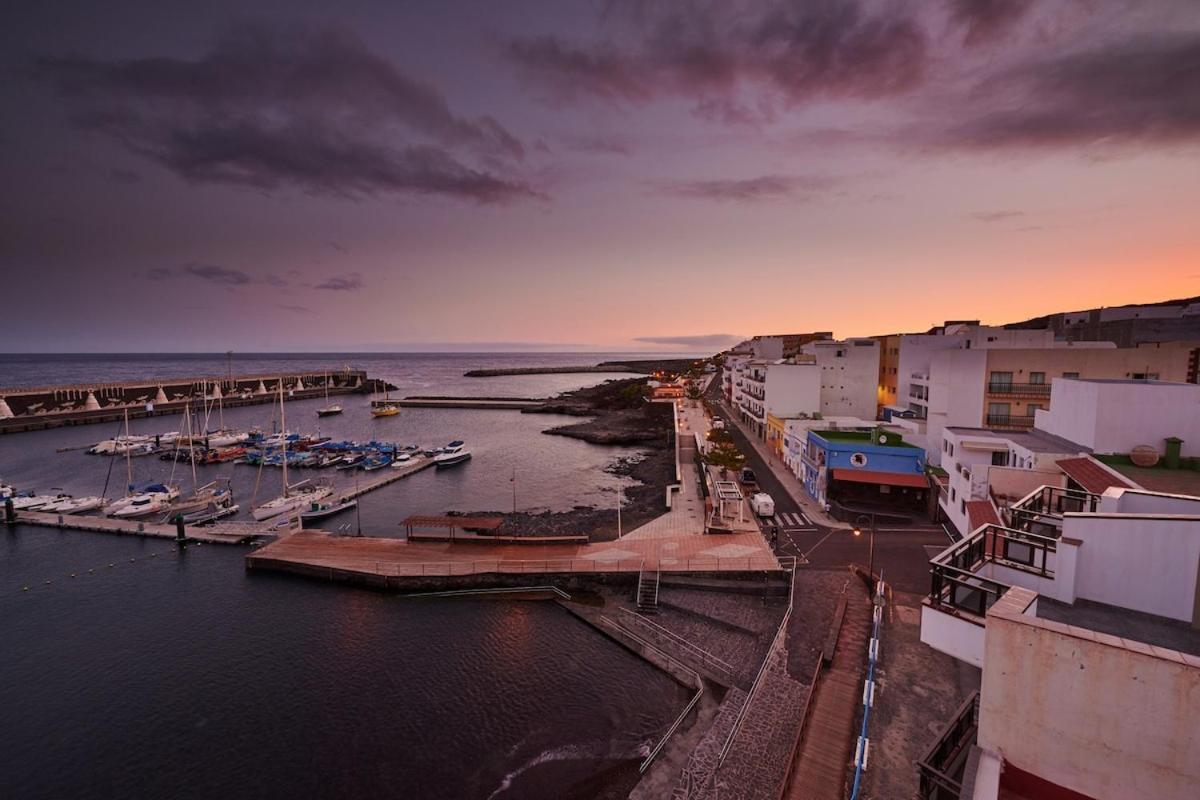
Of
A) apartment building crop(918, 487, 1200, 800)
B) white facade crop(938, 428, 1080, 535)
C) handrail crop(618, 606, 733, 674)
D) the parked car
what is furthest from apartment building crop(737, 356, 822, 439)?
apartment building crop(918, 487, 1200, 800)

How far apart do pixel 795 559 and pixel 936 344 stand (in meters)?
40.8

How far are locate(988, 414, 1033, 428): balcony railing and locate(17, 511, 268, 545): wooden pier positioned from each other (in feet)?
192

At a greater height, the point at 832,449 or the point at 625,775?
the point at 832,449

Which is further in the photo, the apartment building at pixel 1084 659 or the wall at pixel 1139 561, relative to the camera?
the wall at pixel 1139 561

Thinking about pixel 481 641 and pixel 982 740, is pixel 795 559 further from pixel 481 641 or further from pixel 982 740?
pixel 982 740

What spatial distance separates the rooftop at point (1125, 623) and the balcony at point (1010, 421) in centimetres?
3747

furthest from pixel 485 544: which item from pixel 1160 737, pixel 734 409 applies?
pixel 734 409

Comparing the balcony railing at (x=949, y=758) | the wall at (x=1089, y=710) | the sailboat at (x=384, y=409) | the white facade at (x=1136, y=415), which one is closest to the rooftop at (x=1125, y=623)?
the wall at (x=1089, y=710)

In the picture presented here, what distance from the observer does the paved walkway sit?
39.2m

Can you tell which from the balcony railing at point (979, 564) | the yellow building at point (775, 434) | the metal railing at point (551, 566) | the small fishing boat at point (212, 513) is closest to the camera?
the balcony railing at point (979, 564)

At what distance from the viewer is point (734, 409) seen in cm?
9975

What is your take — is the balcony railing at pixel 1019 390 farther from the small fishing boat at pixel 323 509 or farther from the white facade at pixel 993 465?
the small fishing boat at pixel 323 509

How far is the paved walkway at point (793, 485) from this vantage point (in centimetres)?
3922

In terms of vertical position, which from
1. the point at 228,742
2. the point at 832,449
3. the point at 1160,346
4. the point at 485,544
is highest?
the point at 1160,346
